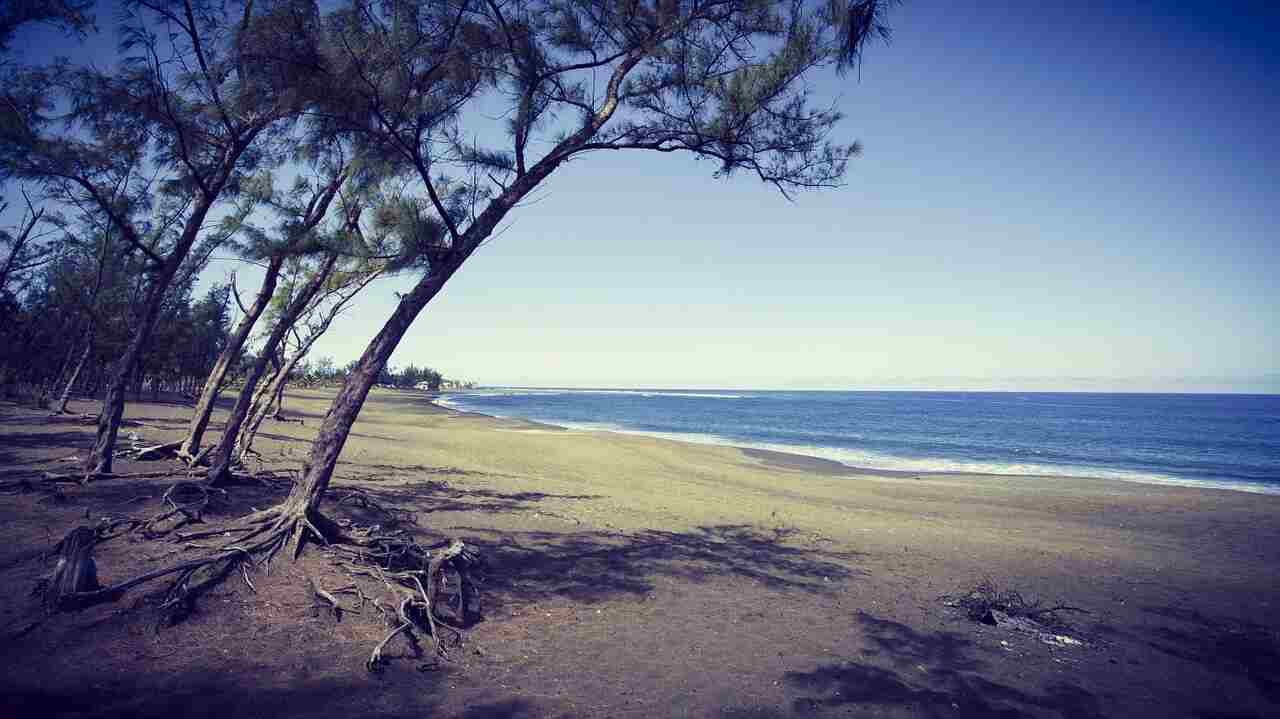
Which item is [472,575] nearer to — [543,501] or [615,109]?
[543,501]

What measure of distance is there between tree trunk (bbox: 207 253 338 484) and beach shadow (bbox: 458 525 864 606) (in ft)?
11.3

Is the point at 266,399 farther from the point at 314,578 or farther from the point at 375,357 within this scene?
the point at 314,578

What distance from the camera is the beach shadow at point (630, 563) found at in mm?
6207

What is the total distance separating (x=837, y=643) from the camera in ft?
17.6

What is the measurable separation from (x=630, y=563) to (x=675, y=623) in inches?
70.5

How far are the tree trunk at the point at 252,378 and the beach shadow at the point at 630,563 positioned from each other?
3.44 m

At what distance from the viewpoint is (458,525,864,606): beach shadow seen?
20.4 feet

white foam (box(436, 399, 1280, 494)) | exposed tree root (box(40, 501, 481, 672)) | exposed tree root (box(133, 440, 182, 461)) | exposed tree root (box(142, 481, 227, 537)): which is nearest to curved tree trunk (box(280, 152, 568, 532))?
exposed tree root (box(40, 501, 481, 672))

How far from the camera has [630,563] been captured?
730cm

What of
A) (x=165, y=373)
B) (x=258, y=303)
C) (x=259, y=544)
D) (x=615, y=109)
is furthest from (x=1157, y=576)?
(x=165, y=373)

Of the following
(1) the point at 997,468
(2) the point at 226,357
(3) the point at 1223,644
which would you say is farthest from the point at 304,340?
(1) the point at 997,468

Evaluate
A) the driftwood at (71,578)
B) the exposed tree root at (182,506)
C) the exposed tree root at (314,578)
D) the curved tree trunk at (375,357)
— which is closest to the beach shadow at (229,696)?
the exposed tree root at (314,578)

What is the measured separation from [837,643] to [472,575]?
3819mm

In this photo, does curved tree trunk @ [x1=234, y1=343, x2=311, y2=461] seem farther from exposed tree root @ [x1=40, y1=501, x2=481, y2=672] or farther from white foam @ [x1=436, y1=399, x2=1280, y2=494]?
white foam @ [x1=436, y1=399, x2=1280, y2=494]
